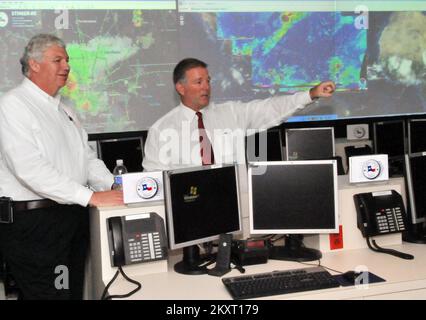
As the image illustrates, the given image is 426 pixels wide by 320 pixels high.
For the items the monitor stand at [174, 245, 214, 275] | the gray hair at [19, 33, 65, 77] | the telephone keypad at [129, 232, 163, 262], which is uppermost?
the gray hair at [19, 33, 65, 77]

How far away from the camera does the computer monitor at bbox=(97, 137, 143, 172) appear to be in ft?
13.3

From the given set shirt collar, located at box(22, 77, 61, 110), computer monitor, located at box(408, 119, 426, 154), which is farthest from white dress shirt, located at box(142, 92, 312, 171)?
computer monitor, located at box(408, 119, 426, 154)

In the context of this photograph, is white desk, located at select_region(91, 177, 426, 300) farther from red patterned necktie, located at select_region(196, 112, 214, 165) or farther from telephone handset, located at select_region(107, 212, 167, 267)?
red patterned necktie, located at select_region(196, 112, 214, 165)

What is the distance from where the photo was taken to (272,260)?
225 cm

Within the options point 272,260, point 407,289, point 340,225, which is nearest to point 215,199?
point 272,260

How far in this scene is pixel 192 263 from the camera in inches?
84.6

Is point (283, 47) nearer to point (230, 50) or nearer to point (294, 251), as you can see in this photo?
point (230, 50)

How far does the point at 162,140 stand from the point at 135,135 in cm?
114

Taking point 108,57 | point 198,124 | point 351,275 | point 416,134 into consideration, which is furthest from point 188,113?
point 416,134

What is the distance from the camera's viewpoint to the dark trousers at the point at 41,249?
2.37 m

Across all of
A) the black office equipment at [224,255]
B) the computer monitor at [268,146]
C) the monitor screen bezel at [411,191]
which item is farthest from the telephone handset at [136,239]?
the computer monitor at [268,146]

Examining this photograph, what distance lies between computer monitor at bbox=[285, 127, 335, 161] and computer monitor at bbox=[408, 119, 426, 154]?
2.86 feet

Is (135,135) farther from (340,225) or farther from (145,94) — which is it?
(340,225)

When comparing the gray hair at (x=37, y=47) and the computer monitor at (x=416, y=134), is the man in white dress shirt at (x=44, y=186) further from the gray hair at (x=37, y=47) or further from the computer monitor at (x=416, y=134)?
the computer monitor at (x=416, y=134)
